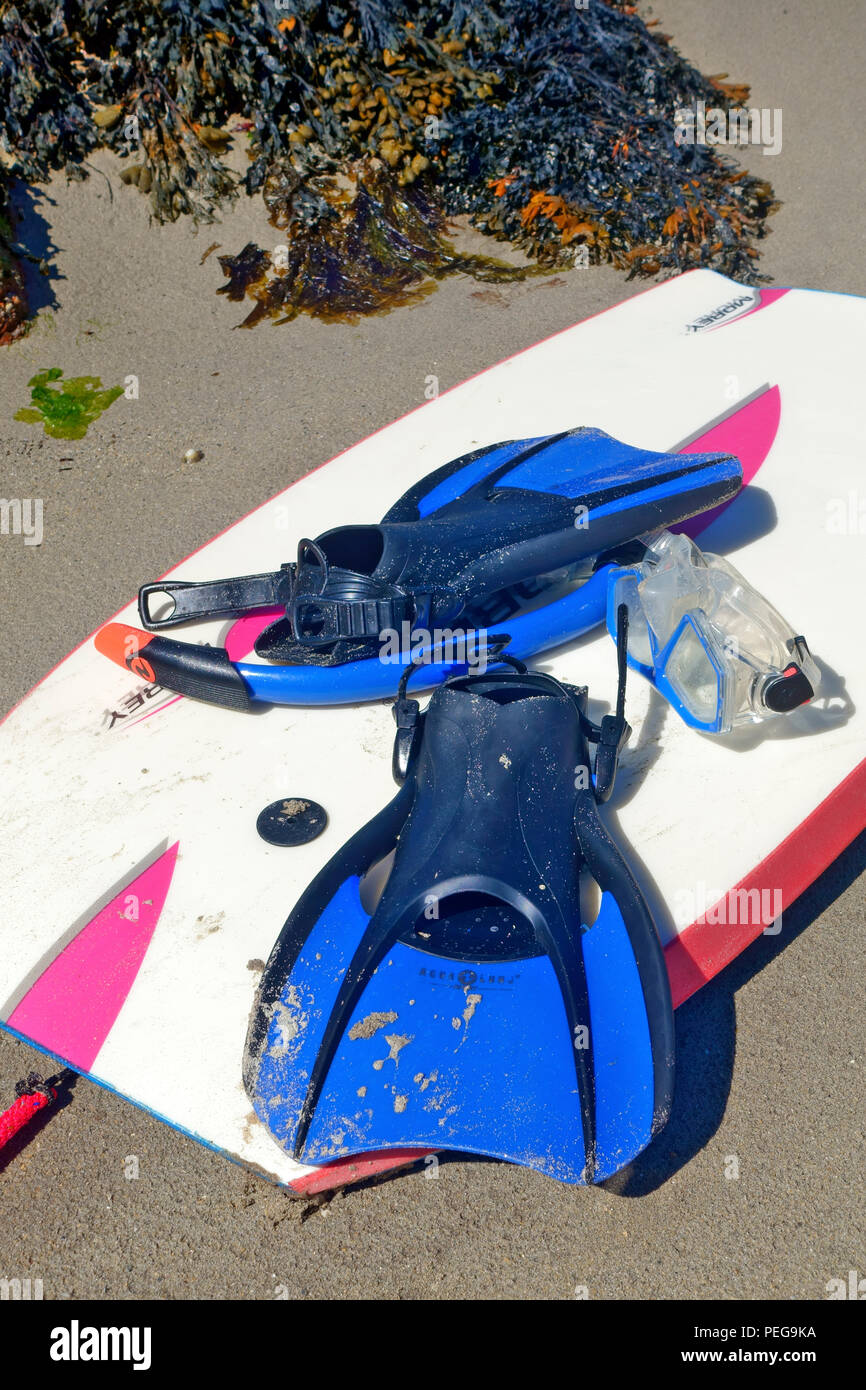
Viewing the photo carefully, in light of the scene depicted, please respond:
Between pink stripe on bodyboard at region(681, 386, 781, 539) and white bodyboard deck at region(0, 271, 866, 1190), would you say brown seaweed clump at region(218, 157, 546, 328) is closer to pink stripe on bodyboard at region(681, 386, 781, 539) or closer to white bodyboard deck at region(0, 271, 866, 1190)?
white bodyboard deck at region(0, 271, 866, 1190)

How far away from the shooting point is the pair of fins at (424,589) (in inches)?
99.6

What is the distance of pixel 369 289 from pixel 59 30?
2.34 meters

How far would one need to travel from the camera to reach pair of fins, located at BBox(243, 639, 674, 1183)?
5.96 feet

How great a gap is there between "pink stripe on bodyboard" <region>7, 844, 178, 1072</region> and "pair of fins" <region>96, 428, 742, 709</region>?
1.89 feet

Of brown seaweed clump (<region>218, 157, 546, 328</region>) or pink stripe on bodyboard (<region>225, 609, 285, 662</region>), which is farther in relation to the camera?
brown seaweed clump (<region>218, 157, 546, 328</region>)

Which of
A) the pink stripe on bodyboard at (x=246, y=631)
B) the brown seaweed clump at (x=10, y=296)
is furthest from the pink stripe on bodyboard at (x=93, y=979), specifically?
the brown seaweed clump at (x=10, y=296)

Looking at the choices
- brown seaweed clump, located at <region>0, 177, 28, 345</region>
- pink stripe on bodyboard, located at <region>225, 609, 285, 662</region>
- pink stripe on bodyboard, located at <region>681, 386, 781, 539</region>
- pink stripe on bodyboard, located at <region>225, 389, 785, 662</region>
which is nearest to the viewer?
pink stripe on bodyboard, located at <region>225, 609, 285, 662</region>

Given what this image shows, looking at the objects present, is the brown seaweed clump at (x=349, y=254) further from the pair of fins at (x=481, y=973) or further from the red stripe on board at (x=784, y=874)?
the red stripe on board at (x=784, y=874)

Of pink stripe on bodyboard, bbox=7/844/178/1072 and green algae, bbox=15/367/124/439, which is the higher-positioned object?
green algae, bbox=15/367/124/439

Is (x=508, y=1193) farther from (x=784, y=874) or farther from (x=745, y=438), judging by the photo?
(x=745, y=438)

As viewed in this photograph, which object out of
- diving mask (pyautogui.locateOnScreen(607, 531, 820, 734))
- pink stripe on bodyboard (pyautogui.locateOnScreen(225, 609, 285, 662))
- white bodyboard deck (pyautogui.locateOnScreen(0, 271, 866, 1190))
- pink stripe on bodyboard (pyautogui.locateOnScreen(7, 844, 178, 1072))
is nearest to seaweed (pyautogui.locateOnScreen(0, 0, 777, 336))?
white bodyboard deck (pyautogui.locateOnScreen(0, 271, 866, 1190))

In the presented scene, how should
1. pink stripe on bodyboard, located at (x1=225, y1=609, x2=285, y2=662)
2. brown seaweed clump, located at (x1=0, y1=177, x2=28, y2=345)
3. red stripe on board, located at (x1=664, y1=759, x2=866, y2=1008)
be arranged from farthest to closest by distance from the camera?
brown seaweed clump, located at (x1=0, y1=177, x2=28, y2=345), pink stripe on bodyboard, located at (x1=225, y1=609, x2=285, y2=662), red stripe on board, located at (x1=664, y1=759, x2=866, y2=1008)

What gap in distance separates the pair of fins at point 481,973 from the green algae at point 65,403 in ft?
9.99

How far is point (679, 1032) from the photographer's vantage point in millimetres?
2283
